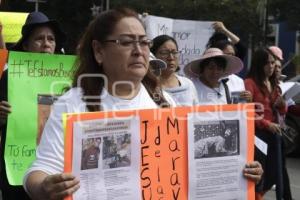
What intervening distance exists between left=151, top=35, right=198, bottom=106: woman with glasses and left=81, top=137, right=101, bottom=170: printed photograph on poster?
2050 millimetres

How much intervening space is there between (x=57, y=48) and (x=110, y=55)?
1.85 metres

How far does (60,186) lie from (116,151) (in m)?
0.27

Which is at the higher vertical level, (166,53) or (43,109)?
(166,53)

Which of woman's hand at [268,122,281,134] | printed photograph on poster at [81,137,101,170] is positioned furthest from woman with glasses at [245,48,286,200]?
printed photograph on poster at [81,137,101,170]

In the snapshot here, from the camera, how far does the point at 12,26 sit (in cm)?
704

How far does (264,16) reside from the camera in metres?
24.3

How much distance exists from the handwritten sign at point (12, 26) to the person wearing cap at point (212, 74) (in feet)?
8.50

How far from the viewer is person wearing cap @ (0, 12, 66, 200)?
3553mm

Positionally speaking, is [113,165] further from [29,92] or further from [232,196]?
[29,92]

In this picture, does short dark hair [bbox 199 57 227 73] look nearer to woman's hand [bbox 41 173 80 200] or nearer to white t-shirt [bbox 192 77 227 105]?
white t-shirt [bbox 192 77 227 105]

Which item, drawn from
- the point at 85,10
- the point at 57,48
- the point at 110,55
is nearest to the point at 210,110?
the point at 110,55

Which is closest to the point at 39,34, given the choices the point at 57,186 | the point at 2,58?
the point at 2,58

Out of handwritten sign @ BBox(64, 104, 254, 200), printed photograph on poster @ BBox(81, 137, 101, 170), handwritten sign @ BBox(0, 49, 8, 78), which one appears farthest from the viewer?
handwritten sign @ BBox(0, 49, 8, 78)

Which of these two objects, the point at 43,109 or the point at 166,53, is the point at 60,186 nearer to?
the point at 43,109
